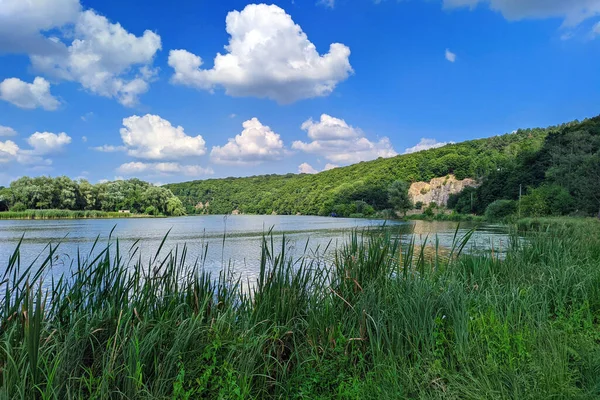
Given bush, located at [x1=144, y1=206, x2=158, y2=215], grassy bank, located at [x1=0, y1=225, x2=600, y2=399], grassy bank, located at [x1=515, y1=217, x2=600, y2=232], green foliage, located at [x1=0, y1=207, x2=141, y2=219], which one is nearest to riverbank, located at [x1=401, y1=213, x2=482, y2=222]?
grassy bank, located at [x1=515, y1=217, x2=600, y2=232]

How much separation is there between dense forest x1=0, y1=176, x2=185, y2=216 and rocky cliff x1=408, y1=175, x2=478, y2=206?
216 feet

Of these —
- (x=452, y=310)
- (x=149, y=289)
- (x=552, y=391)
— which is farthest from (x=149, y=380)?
(x=552, y=391)

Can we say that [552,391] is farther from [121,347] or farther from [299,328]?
[121,347]

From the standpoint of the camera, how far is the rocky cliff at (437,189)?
104 metres

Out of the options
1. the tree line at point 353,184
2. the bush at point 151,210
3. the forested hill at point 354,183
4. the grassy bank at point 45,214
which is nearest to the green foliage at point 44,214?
the grassy bank at point 45,214

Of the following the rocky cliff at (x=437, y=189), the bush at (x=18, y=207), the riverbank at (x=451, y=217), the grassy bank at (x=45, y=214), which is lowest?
the riverbank at (x=451, y=217)

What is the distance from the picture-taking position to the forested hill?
10788cm

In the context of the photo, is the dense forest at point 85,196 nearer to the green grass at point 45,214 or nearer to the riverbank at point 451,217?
the green grass at point 45,214

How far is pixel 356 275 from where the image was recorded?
461 centimetres

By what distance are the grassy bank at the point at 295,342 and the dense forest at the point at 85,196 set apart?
7582cm

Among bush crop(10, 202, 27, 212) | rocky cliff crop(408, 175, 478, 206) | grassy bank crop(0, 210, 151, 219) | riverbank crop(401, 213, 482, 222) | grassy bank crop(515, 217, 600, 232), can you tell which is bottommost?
riverbank crop(401, 213, 482, 222)

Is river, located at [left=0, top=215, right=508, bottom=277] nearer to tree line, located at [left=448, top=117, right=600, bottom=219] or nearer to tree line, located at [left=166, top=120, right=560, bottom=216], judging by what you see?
tree line, located at [left=448, top=117, right=600, bottom=219]

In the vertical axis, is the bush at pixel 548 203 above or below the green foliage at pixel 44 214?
above

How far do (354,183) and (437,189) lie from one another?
80.9ft
